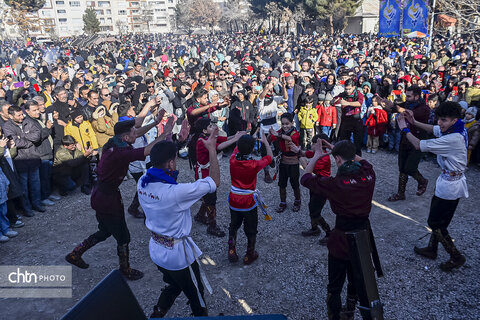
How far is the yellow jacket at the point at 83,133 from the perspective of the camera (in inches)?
289

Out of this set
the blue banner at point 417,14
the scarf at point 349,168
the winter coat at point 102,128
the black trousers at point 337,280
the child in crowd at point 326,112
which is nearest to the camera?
the scarf at point 349,168

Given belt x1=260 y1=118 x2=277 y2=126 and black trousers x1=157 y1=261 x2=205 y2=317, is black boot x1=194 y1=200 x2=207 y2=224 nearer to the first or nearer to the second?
black trousers x1=157 y1=261 x2=205 y2=317

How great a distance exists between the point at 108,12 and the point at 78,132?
351ft

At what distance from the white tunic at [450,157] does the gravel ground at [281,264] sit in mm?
1064

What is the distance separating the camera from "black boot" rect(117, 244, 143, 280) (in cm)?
451

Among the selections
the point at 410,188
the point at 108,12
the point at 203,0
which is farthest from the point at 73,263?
the point at 108,12

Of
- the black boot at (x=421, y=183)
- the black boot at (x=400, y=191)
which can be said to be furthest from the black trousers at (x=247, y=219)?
the black boot at (x=421, y=183)

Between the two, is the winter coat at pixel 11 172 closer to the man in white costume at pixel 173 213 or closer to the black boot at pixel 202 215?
the black boot at pixel 202 215

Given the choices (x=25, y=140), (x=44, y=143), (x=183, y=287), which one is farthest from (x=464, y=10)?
(x=25, y=140)

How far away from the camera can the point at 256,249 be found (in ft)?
17.3

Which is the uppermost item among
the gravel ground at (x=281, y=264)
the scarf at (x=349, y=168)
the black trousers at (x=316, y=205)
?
the scarf at (x=349, y=168)

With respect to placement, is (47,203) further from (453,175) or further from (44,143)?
(453,175)

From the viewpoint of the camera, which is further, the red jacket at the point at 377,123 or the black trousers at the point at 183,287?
the red jacket at the point at 377,123

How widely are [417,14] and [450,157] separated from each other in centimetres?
1703
